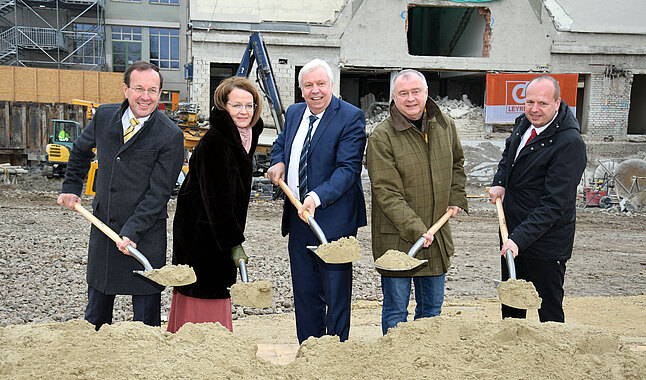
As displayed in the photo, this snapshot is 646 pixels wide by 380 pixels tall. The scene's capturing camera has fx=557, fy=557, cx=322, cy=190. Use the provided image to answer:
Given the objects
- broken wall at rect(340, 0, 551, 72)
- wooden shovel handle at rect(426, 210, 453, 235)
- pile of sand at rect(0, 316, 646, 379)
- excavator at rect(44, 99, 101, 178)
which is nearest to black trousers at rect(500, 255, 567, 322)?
wooden shovel handle at rect(426, 210, 453, 235)

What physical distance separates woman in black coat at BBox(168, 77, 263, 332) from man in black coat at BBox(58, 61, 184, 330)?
0.14 m

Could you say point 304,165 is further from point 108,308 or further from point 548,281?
point 548,281

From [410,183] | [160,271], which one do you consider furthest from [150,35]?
[160,271]

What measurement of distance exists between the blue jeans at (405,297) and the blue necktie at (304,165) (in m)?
0.72

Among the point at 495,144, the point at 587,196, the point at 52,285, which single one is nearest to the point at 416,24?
the point at 495,144

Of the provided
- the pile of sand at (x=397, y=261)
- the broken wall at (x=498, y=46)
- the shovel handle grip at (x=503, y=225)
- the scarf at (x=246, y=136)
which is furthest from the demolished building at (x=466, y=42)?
the pile of sand at (x=397, y=261)

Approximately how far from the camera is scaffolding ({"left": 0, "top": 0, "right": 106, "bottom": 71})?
24422 mm

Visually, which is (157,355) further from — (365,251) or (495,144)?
(495,144)

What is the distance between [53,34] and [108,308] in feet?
83.0

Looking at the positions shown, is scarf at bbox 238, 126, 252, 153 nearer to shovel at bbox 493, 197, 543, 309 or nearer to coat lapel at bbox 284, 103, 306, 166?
coat lapel at bbox 284, 103, 306, 166

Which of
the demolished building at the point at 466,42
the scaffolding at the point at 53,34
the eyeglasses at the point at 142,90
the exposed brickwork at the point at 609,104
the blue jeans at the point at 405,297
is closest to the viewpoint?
the eyeglasses at the point at 142,90

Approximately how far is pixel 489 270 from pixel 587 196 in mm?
7721

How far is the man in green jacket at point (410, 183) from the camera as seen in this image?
3.23 m

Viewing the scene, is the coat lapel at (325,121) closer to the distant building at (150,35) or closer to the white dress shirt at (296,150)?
the white dress shirt at (296,150)
